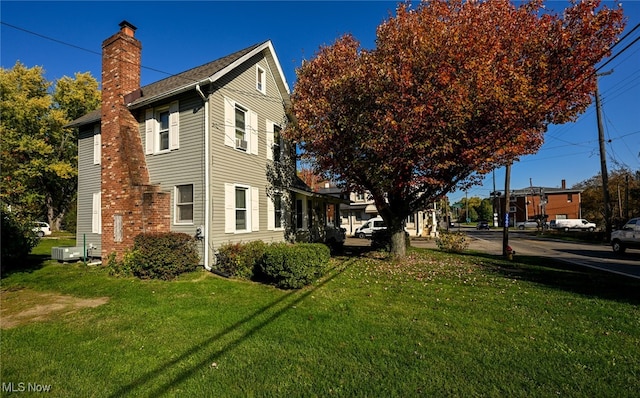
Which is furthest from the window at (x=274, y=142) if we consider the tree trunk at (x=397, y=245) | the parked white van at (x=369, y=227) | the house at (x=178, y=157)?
the parked white van at (x=369, y=227)

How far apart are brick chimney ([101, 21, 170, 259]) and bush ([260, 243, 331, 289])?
186 inches

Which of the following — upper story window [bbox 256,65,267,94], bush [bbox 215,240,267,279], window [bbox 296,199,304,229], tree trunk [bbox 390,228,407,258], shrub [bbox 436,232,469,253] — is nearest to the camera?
bush [bbox 215,240,267,279]

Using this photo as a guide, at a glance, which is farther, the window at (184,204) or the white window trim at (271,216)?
the white window trim at (271,216)

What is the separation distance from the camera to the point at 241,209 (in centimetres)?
1192

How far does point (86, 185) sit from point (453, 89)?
15323mm

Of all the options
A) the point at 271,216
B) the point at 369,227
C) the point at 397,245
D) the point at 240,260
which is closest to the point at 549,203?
the point at 369,227

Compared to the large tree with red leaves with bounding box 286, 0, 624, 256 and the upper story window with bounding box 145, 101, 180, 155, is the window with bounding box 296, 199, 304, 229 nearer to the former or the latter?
the large tree with red leaves with bounding box 286, 0, 624, 256

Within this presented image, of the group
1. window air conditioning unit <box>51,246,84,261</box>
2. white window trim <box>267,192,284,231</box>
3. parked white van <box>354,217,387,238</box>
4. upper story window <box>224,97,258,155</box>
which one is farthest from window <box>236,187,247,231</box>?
parked white van <box>354,217,387,238</box>

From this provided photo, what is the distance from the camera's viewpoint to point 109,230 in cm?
1055

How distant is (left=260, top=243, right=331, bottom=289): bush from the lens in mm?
7859

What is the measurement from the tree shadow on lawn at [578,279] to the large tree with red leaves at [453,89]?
378 cm

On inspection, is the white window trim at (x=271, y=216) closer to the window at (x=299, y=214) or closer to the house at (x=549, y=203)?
the window at (x=299, y=214)

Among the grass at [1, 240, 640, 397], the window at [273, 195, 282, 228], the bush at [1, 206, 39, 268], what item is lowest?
the grass at [1, 240, 640, 397]

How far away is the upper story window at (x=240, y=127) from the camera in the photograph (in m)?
11.3
